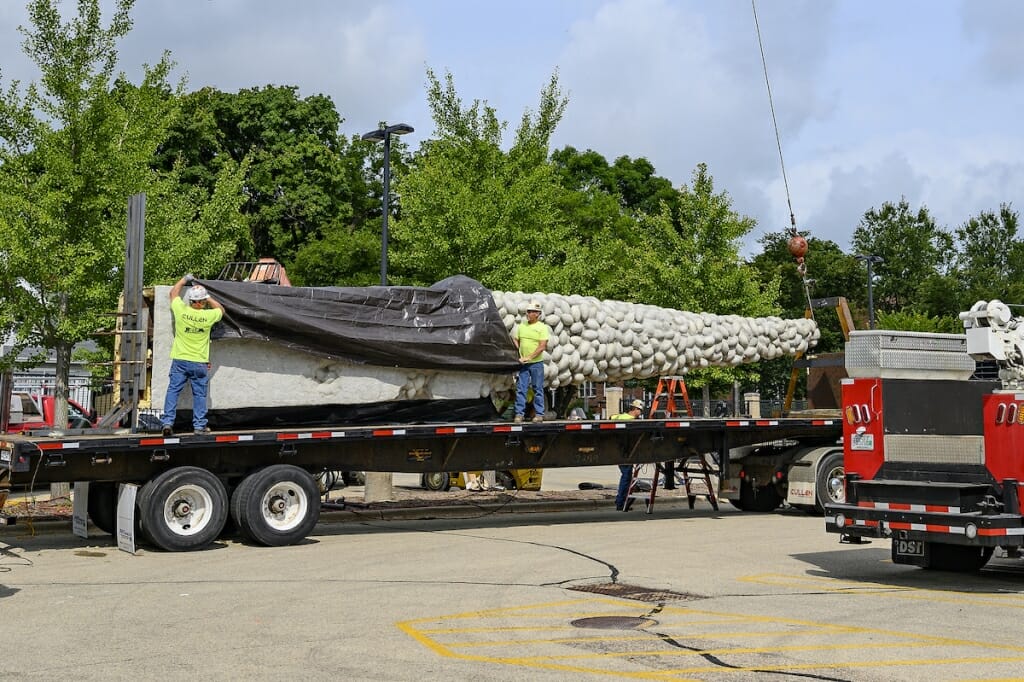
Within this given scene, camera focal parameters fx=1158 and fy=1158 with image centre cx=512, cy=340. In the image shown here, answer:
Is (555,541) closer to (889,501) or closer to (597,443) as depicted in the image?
(597,443)

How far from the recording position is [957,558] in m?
11.8

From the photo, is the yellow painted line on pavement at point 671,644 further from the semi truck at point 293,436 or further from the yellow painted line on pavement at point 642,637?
the semi truck at point 293,436

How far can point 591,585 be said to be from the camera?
10.6 meters

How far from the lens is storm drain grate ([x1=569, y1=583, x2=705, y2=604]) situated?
981 cm

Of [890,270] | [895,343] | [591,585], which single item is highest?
[890,270]

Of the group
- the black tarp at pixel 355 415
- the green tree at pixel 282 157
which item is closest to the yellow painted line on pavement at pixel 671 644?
the black tarp at pixel 355 415

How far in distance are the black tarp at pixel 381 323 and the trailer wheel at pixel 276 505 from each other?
1726 millimetres

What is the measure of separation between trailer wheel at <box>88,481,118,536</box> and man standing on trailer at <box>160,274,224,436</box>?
4.59 ft

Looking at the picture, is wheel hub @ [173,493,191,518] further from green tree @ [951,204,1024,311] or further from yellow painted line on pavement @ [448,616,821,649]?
green tree @ [951,204,1024,311]

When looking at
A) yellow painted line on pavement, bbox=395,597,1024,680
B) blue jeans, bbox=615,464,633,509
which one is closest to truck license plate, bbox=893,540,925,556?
yellow painted line on pavement, bbox=395,597,1024,680

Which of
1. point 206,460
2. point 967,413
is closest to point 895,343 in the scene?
point 967,413

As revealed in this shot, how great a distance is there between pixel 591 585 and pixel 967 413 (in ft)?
12.5

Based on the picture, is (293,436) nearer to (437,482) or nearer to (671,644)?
(671,644)

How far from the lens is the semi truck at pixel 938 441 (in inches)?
403
